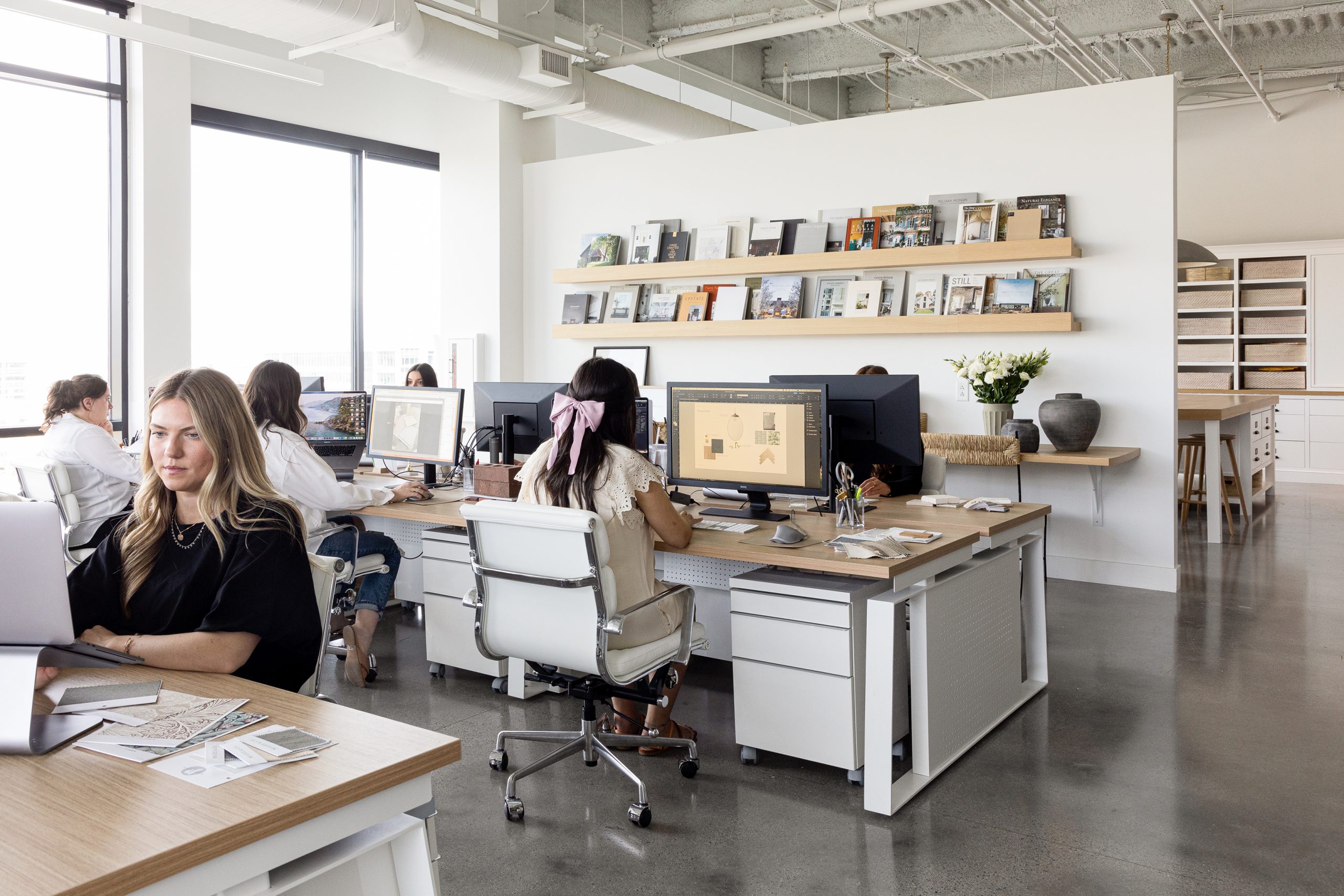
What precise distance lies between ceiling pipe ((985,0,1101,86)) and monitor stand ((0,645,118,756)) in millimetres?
7131

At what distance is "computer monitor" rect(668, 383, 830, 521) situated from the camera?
3.69 meters

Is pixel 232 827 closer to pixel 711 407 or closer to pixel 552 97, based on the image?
pixel 711 407

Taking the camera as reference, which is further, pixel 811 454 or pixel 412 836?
pixel 811 454

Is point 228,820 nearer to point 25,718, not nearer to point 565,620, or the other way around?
point 25,718

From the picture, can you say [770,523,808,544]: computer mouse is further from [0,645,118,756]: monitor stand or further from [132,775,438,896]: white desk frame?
[0,645,118,756]: monitor stand

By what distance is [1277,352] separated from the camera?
1045 cm

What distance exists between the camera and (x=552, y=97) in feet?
24.7

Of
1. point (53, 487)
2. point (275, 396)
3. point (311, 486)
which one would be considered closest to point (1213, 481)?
point (311, 486)

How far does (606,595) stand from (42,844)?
1.75 metres

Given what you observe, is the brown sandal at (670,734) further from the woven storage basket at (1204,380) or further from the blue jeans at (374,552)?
the woven storage basket at (1204,380)

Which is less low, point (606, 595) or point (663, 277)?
point (663, 277)

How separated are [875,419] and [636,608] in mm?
1421

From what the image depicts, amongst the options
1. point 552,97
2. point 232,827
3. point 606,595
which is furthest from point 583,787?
point 552,97

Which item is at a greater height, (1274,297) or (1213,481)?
(1274,297)
